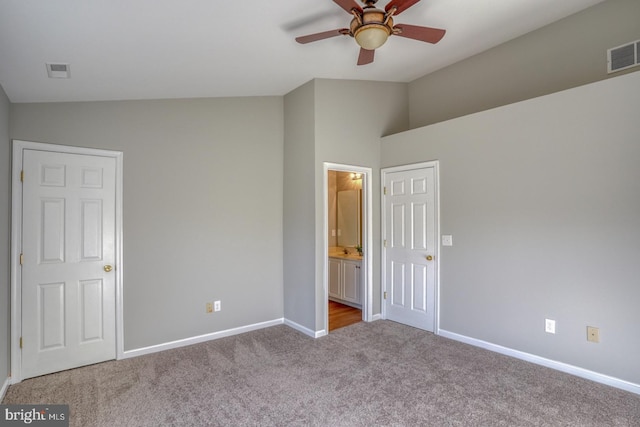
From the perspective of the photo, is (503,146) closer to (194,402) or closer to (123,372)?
(194,402)

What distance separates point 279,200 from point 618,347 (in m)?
3.60

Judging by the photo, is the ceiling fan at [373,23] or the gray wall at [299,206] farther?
the gray wall at [299,206]

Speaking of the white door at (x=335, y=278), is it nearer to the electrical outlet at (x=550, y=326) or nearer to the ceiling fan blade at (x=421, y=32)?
the electrical outlet at (x=550, y=326)

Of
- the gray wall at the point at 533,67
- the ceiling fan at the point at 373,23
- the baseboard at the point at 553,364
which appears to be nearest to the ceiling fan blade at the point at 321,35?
the ceiling fan at the point at 373,23

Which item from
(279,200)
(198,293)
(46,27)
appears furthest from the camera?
(279,200)

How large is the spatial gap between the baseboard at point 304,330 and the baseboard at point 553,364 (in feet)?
4.65

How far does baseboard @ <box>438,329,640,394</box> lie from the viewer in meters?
2.69

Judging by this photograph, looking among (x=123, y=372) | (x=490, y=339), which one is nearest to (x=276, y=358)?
(x=123, y=372)

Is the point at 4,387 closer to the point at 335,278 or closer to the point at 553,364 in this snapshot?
the point at 335,278

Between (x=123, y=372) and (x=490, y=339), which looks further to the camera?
(x=490, y=339)

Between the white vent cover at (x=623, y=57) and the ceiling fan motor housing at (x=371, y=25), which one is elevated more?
the white vent cover at (x=623, y=57)

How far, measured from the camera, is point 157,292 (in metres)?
3.49

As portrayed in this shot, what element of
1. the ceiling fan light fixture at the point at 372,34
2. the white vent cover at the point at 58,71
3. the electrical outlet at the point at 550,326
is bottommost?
the electrical outlet at the point at 550,326

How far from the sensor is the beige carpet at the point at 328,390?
7.67 feet
